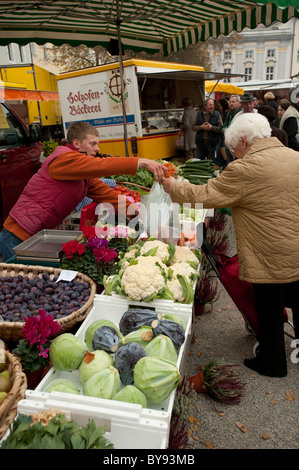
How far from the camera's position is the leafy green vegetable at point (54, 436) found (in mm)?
1239

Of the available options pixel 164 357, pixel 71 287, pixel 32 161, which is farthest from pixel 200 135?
pixel 164 357

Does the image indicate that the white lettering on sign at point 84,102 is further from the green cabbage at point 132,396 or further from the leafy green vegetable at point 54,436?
the leafy green vegetable at point 54,436

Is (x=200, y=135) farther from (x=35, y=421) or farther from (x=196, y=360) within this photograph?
(x=35, y=421)

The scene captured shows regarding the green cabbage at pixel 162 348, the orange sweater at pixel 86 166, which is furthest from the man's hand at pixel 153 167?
the green cabbage at pixel 162 348

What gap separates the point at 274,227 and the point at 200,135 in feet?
22.0

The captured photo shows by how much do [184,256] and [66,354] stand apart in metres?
1.36

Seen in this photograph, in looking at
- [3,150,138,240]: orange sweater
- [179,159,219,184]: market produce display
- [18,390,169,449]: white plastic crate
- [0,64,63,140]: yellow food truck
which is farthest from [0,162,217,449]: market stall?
[0,64,63,140]: yellow food truck

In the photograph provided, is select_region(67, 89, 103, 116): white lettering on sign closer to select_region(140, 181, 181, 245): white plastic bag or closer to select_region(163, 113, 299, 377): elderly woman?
select_region(140, 181, 181, 245): white plastic bag

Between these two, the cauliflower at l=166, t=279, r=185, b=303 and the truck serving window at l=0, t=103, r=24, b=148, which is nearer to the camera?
the cauliflower at l=166, t=279, r=185, b=303

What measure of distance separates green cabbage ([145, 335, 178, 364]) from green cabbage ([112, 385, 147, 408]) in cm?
21

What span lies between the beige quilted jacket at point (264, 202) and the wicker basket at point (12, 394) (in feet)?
5.11

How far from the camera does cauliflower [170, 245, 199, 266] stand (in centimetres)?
282

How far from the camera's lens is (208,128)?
8523 mm
